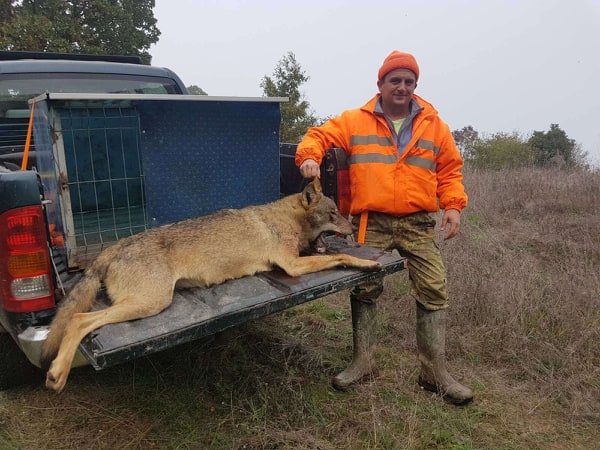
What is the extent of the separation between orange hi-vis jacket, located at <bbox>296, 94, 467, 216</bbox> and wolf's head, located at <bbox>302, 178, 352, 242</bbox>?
158 millimetres

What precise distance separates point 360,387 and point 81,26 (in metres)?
18.8

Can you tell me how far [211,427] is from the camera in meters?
3.02

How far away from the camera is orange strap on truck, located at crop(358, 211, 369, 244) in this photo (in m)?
3.59

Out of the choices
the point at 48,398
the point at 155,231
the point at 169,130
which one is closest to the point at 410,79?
the point at 169,130

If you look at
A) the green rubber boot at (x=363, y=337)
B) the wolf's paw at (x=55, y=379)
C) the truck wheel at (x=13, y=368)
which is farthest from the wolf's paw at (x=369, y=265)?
the truck wheel at (x=13, y=368)

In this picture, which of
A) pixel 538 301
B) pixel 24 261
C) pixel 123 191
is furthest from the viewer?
pixel 538 301

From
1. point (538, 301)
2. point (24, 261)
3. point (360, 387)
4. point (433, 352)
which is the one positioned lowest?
point (360, 387)

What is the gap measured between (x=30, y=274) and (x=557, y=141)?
52.4ft

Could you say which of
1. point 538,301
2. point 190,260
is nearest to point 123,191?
point 190,260

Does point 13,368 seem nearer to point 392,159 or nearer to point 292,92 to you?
point 392,159

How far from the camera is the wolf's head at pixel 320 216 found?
355 cm

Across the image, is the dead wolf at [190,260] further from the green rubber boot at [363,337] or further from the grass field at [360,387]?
the grass field at [360,387]

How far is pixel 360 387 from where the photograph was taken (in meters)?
3.47

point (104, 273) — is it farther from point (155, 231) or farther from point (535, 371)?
point (535, 371)
